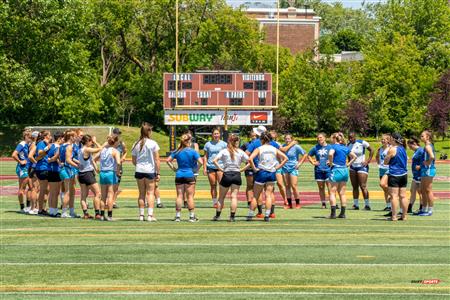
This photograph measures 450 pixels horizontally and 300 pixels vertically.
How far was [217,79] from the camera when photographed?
55.5 meters

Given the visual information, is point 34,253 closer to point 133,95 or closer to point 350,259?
point 350,259

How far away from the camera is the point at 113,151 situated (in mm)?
20312

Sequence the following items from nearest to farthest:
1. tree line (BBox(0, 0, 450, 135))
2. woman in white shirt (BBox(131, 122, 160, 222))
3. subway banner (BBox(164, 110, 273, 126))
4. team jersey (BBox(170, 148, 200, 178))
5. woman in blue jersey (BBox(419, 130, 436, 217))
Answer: woman in white shirt (BBox(131, 122, 160, 222)) → team jersey (BBox(170, 148, 200, 178)) → woman in blue jersey (BBox(419, 130, 436, 217)) → subway banner (BBox(164, 110, 273, 126)) → tree line (BBox(0, 0, 450, 135))

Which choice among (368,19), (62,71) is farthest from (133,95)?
(368,19)

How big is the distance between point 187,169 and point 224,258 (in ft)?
16.5

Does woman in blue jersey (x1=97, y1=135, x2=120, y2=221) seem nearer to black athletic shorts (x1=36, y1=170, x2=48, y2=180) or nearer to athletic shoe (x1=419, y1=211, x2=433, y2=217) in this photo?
black athletic shorts (x1=36, y1=170, x2=48, y2=180)

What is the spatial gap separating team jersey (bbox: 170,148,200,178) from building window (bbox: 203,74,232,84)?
116 ft

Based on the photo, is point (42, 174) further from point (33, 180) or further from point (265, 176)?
point (265, 176)

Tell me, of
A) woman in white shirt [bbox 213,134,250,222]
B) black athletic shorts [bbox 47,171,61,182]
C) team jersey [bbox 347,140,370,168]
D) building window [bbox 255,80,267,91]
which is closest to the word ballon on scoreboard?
building window [bbox 255,80,267,91]

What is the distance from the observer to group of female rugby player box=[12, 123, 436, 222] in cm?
2027

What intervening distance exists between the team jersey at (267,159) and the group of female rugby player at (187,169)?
0.02m

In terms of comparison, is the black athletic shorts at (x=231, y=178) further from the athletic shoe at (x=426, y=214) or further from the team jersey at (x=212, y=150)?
the athletic shoe at (x=426, y=214)

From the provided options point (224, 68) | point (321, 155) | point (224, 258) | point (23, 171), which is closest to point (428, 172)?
point (321, 155)

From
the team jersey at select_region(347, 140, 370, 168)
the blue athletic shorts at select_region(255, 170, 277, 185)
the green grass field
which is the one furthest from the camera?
the team jersey at select_region(347, 140, 370, 168)
